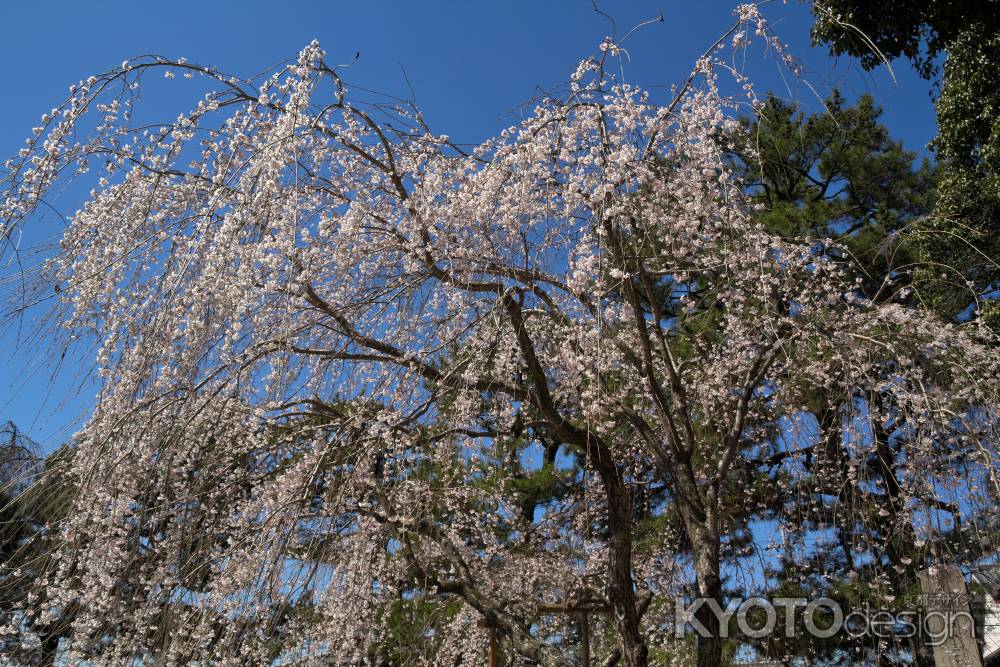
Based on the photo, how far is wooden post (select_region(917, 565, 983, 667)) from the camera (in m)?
3.71

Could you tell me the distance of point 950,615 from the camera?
376 centimetres

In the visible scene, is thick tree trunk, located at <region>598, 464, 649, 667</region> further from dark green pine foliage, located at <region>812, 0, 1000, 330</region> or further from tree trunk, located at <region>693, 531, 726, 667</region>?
dark green pine foliage, located at <region>812, 0, 1000, 330</region>

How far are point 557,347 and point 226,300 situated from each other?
6.81 feet

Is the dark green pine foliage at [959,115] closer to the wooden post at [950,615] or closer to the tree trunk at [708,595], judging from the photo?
the wooden post at [950,615]

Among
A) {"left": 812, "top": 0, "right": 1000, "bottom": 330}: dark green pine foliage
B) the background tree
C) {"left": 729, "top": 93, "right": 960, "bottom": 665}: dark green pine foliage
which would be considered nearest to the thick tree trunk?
the background tree

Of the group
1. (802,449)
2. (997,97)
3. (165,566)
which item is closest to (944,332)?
(802,449)

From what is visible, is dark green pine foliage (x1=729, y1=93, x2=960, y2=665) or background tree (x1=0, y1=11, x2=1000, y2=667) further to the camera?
dark green pine foliage (x1=729, y1=93, x2=960, y2=665)

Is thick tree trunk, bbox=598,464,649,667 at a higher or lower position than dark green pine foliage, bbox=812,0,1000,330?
lower

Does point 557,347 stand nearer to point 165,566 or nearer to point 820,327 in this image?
point 820,327

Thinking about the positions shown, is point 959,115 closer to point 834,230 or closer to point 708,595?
point 834,230

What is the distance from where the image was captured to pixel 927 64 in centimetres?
694

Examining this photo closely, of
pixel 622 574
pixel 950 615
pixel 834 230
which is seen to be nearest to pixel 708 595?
pixel 622 574

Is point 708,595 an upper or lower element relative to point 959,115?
lower

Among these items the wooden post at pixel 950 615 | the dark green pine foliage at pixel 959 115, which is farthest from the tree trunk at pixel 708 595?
the dark green pine foliage at pixel 959 115
